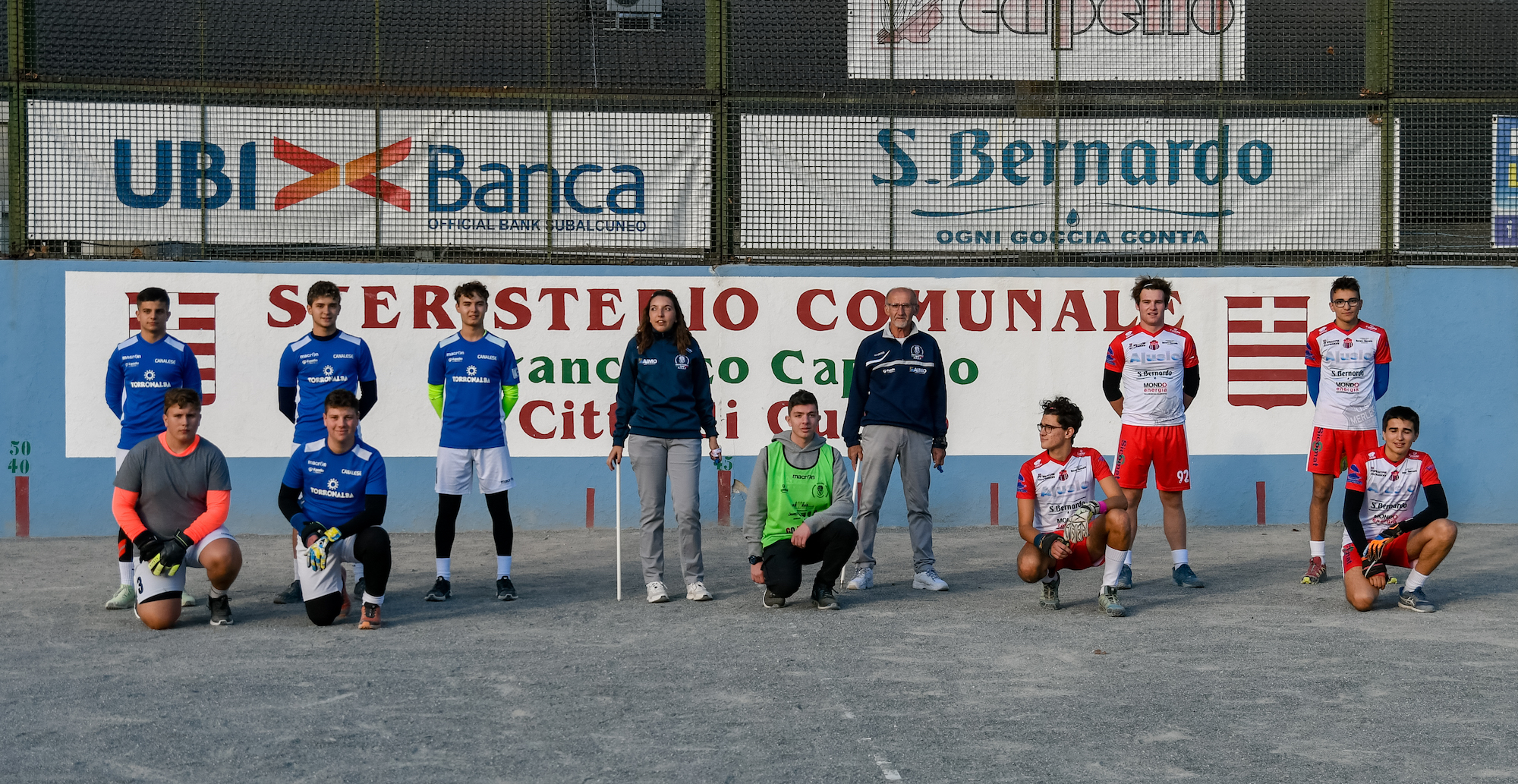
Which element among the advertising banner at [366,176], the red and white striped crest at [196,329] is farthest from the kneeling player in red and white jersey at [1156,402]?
the red and white striped crest at [196,329]

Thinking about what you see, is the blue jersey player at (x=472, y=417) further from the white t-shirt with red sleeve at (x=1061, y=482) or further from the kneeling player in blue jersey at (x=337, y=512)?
the white t-shirt with red sleeve at (x=1061, y=482)

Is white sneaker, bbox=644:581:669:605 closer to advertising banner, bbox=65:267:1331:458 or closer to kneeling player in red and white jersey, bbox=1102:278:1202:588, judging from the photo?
kneeling player in red and white jersey, bbox=1102:278:1202:588

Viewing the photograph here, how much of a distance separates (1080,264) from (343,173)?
5918 mm

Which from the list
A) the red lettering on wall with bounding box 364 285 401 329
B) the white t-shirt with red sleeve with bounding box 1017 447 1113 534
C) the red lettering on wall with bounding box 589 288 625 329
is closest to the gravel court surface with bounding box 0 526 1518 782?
the white t-shirt with red sleeve with bounding box 1017 447 1113 534

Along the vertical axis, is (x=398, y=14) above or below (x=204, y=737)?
above

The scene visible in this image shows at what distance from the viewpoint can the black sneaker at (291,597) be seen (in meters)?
7.55

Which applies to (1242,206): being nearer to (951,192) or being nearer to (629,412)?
(951,192)

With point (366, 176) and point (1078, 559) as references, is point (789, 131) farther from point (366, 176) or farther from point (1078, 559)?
point (1078, 559)

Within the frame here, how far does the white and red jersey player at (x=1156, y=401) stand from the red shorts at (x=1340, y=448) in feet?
2.84

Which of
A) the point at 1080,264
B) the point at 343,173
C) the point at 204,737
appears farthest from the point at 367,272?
the point at 204,737

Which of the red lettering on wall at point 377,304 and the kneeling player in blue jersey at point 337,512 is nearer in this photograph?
the kneeling player in blue jersey at point 337,512

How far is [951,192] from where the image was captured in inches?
443

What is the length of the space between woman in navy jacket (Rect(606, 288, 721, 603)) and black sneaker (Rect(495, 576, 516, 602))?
74 centimetres

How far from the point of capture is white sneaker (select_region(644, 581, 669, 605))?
756cm
